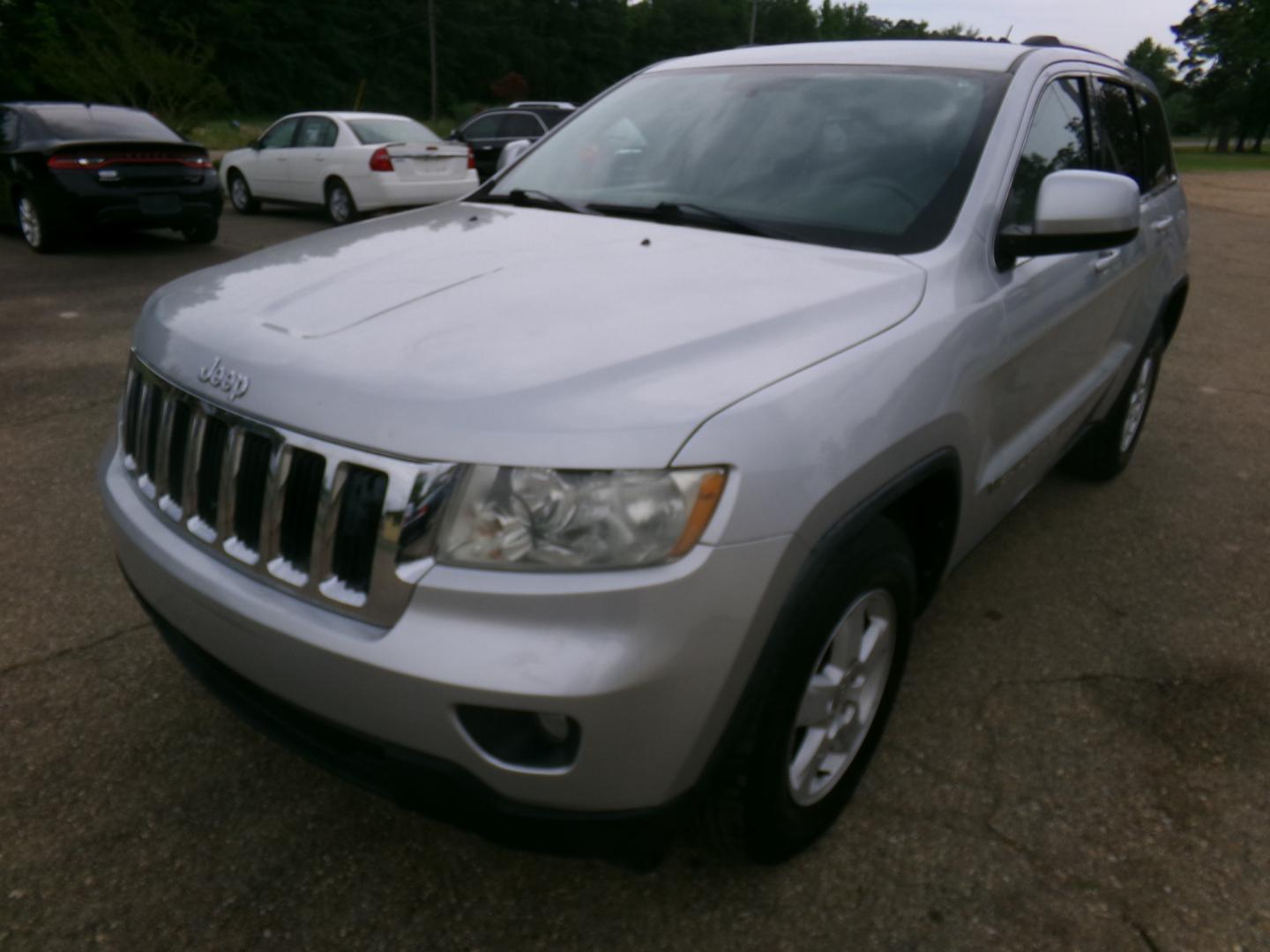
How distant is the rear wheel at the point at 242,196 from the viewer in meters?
14.0

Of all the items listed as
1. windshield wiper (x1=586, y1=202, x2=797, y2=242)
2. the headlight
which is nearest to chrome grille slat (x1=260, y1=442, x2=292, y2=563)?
the headlight

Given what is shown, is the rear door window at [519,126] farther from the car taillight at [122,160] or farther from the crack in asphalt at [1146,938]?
the crack in asphalt at [1146,938]

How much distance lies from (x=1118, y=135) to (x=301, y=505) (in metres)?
3.34

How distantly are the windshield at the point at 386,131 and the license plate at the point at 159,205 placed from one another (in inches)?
114

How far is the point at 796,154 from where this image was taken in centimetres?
280

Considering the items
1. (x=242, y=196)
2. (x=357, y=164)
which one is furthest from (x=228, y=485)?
(x=242, y=196)

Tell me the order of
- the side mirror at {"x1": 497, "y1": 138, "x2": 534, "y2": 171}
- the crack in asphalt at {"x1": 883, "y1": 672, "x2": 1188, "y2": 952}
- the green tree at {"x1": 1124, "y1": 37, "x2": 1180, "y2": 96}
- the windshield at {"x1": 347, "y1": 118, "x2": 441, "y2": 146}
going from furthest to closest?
1. the green tree at {"x1": 1124, "y1": 37, "x2": 1180, "y2": 96}
2. the windshield at {"x1": 347, "y1": 118, "x2": 441, "y2": 146}
3. the side mirror at {"x1": 497, "y1": 138, "x2": 534, "y2": 171}
4. the crack in asphalt at {"x1": 883, "y1": 672, "x2": 1188, "y2": 952}

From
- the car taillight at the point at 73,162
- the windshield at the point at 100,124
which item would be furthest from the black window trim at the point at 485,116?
the car taillight at the point at 73,162

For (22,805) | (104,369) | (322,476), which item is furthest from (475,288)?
(104,369)

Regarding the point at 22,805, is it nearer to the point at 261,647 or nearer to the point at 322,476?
the point at 261,647

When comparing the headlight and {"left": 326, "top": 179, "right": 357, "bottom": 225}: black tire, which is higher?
the headlight

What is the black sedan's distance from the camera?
9312 mm

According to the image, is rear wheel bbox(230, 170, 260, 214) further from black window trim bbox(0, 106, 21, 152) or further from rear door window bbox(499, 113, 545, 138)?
rear door window bbox(499, 113, 545, 138)

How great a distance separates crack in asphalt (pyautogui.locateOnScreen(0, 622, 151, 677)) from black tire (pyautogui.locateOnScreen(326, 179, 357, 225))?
989 cm
